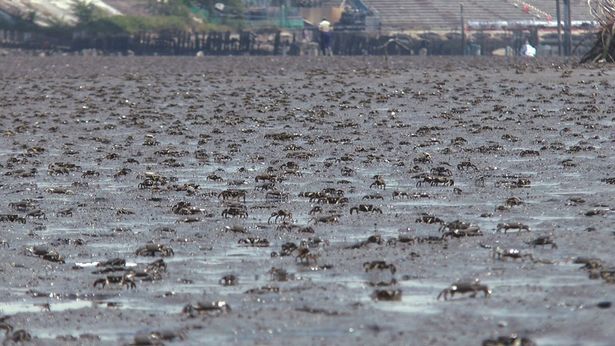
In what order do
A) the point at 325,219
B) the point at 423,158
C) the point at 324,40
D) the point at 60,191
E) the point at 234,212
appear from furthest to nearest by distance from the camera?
the point at 324,40 → the point at 423,158 → the point at 60,191 → the point at 234,212 → the point at 325,219

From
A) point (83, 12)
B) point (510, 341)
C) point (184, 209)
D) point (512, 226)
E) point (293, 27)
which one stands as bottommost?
point (293, 27)

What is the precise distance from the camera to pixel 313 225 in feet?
45.0

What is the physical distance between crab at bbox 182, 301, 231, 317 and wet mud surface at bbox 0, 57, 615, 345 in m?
0.01

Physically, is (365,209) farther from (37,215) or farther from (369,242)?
(37,215)

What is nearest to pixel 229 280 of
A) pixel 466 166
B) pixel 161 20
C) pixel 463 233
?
pixel 463 233

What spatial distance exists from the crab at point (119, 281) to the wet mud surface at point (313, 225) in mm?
20

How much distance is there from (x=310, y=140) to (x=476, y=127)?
299 cm

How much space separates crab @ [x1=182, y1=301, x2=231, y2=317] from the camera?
963 cm

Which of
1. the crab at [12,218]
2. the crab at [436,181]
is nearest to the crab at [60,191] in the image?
the crab at [12,218]

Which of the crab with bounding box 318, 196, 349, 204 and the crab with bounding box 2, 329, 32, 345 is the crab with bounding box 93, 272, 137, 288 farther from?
the crab with bounding box 318, 196, 349, 204

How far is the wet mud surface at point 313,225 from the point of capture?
9.35m

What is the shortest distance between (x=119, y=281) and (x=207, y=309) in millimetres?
1470

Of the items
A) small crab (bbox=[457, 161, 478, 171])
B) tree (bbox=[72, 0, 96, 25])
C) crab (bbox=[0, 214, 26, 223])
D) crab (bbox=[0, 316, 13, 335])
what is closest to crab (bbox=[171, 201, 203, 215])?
crab (bbox=[0, 214, 26, 223])

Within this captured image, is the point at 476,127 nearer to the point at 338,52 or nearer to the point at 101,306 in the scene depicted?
the point at 101,306
